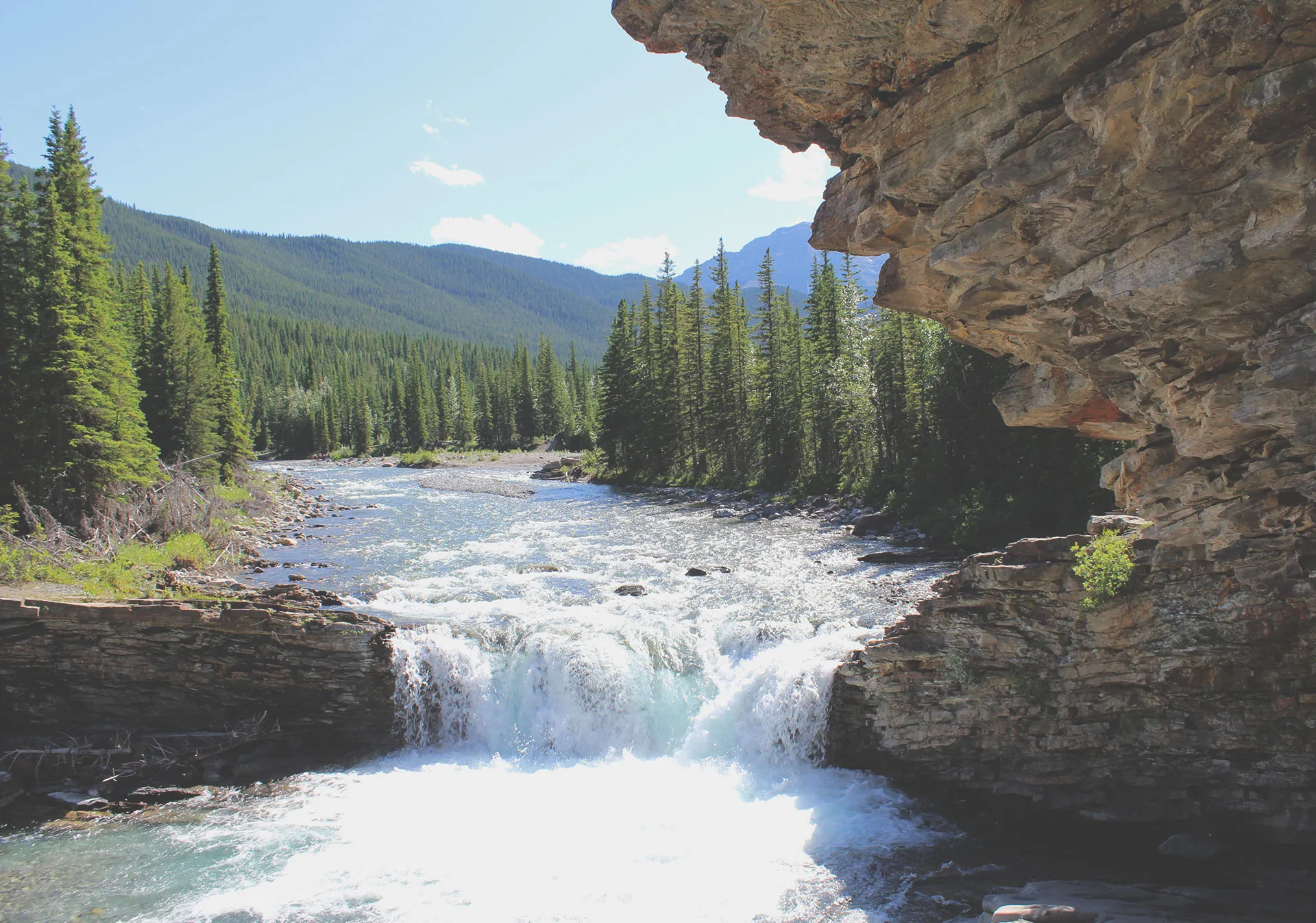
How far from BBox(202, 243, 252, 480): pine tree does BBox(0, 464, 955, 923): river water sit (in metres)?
27.1

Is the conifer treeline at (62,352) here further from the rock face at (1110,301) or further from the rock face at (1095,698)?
the rock face at (1095,698)

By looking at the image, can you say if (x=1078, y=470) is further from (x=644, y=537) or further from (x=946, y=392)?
(x=644, y=537)

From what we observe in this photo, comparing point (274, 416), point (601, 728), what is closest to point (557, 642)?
point (601, 728)

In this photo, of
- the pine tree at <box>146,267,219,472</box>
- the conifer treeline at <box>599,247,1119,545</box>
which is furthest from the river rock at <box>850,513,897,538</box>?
the pine tree at <box>146,267,219,472</box>

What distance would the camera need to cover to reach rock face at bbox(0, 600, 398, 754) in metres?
16.1

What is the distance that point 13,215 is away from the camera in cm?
2656

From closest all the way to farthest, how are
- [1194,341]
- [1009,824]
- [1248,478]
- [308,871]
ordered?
[1194,341], [1248,478], [308,871], [1009,824]

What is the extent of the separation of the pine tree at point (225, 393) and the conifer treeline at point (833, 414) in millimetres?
28008

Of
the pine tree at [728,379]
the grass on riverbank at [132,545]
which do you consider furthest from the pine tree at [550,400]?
the grass on riverbank at [132,545]

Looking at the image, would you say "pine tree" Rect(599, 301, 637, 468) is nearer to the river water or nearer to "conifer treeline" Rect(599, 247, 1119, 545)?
"conifer treeline" Rect(599, 247, 1119, 545)

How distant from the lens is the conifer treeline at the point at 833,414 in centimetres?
3166

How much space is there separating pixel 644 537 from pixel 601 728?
1740 centimetres

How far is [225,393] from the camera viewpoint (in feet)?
159

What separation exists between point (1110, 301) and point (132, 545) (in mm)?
26814
